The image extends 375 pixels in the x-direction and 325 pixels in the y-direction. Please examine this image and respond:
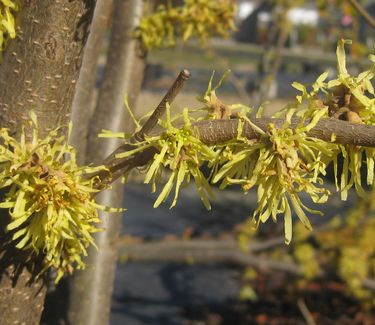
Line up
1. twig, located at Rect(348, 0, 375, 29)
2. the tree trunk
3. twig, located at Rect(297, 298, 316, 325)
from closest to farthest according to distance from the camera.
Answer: the tree trunk → twig, located at Rect(348, 0, 375, 29) → twig, located at Rect(297, 298, 316, 325)

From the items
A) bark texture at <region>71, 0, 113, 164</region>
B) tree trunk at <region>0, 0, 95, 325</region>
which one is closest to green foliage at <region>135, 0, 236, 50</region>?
bark texture at <region>71, 0, 113, 164</region>

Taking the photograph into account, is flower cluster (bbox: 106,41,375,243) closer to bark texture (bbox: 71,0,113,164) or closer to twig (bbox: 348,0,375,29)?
bark texture (bbox: 71,0,113,164)

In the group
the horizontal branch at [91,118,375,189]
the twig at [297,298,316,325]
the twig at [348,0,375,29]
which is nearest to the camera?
the horizontal branch at [91,118,375,189]

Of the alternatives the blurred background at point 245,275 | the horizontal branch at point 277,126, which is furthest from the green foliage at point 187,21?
the blurred background at point 245,275

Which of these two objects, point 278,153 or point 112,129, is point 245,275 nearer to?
point 112,129

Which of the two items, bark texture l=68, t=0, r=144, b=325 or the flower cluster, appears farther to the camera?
bark texture l=68, t=0, r=144, b=325

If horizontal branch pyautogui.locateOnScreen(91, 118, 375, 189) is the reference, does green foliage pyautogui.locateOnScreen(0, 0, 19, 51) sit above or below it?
above

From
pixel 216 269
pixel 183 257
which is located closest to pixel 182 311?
pixel 183 257

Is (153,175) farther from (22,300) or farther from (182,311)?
(182,311)
